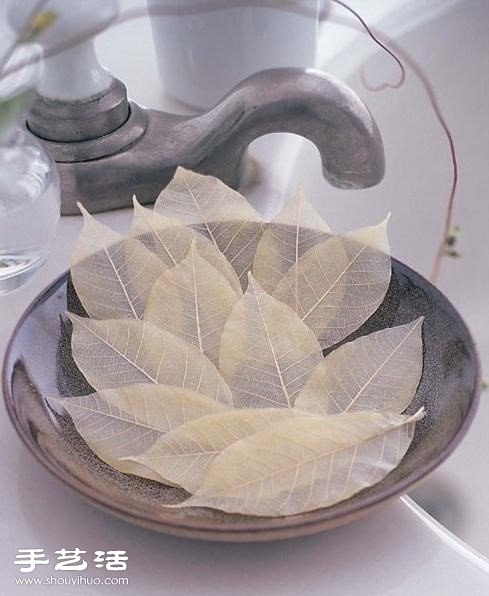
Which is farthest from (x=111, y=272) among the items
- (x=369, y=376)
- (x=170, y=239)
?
(x=369, y=376)

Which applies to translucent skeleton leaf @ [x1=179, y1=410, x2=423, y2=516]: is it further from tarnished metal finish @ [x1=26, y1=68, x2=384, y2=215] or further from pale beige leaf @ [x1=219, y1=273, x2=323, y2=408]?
tarnished metal finish @ [x1=26, y1=68, x2=384, y2=215]

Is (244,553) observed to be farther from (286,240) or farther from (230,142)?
(230,142)

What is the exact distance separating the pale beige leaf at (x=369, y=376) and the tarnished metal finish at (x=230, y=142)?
0.16 meters

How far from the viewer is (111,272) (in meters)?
0.44

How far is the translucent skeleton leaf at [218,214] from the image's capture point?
0.45m

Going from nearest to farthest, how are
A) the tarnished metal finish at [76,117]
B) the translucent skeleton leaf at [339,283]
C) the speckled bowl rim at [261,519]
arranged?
the speckled bowl rim at [261,519], the translucent skeleton leaf at [339,283], the tarnished metal finish at [76,117]

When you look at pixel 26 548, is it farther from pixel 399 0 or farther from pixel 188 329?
pixel 399 0

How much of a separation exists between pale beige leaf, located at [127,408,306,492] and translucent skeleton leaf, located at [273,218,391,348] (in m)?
0.08

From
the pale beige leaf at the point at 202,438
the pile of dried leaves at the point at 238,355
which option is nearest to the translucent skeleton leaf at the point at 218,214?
the pile of dried leaves at the point at 238,355

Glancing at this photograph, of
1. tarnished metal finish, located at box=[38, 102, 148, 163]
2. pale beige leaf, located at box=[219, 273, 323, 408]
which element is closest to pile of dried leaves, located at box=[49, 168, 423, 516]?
pale beige leaf, located at box=[219, 273, 323, 408]

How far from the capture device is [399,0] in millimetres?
791

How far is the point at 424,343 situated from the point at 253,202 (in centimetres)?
21

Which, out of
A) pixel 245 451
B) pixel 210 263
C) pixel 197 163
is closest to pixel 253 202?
pixel 197 163

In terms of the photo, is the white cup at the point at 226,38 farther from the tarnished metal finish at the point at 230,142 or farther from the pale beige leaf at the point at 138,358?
the pale beige leaf at the point at 138,358
